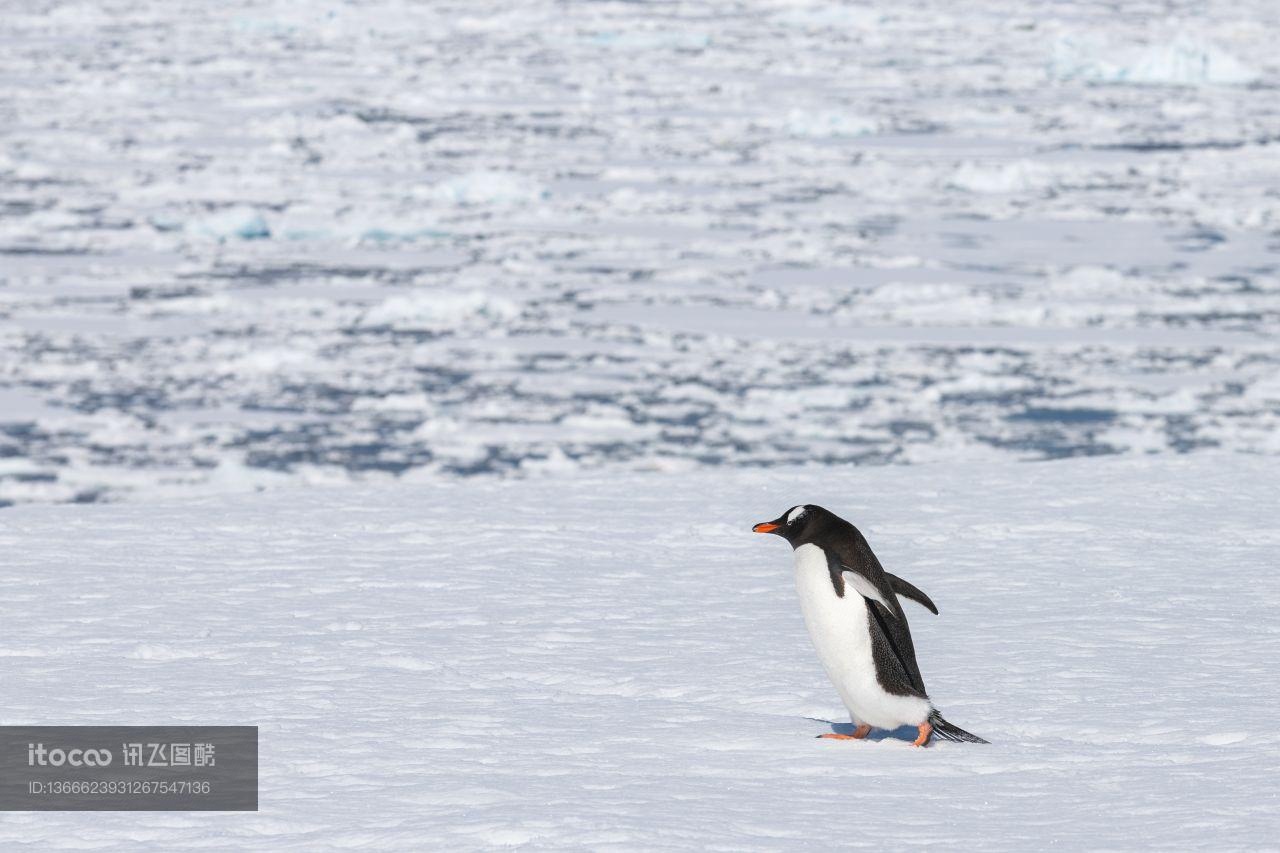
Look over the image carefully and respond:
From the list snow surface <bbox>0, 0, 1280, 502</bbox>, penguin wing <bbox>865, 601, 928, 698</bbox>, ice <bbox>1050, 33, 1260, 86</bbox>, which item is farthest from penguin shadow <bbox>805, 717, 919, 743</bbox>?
ice <bbox>1050, 33, 1260, 86</bbox>

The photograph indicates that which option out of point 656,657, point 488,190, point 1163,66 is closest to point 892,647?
point 656,657

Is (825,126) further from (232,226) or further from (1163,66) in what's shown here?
(232,226)

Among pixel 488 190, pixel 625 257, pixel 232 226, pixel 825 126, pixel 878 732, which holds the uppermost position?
pixel 825 126

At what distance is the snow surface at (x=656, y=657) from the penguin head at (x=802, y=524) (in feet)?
1.22

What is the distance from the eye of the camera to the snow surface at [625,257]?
9.30 m

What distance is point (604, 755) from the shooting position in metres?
2.95

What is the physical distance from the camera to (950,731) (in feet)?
10.1

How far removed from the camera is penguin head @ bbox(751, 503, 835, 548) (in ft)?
10.0

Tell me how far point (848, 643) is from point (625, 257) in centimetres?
1082

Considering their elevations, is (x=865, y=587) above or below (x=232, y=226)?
below

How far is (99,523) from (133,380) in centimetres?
495

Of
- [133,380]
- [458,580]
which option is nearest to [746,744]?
[458,580]

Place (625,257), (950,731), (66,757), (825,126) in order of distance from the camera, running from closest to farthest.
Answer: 1. (66,757)
2. (950,731)
3. (625,257)
4. (825,126)

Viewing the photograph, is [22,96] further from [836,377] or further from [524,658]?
[524,658]
